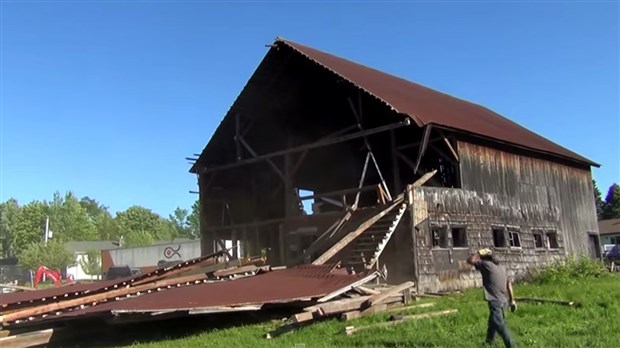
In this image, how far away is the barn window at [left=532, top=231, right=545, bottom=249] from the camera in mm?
23034

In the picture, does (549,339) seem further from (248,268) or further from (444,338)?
(248,268)

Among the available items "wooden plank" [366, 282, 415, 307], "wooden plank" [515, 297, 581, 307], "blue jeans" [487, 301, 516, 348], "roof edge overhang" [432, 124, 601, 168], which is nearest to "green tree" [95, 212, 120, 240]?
"roof edge overhang" [432, 124, 601, 168]

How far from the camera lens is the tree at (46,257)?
2586 inches

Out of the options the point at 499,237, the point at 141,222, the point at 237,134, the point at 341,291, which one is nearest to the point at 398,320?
the point at 341,291

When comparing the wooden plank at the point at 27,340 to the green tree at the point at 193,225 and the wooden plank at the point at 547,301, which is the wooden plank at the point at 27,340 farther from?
the green tree at the point at 193,225

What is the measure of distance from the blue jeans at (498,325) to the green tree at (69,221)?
99.7 metres

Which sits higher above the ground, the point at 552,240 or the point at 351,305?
the point at 552,240

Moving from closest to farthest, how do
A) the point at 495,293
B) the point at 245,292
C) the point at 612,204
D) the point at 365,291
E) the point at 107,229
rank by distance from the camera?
the point at 495,293, the point at 245,292, the point at 365,291, the point at 612,204, the point at 107,229

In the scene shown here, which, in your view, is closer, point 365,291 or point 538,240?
point 365,291

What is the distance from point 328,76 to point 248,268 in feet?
30.2

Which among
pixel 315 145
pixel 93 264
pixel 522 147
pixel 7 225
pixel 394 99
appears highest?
pixel 7 225

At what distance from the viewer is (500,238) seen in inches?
836

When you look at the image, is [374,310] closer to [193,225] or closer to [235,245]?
[235,245]

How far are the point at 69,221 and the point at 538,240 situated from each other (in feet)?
310
